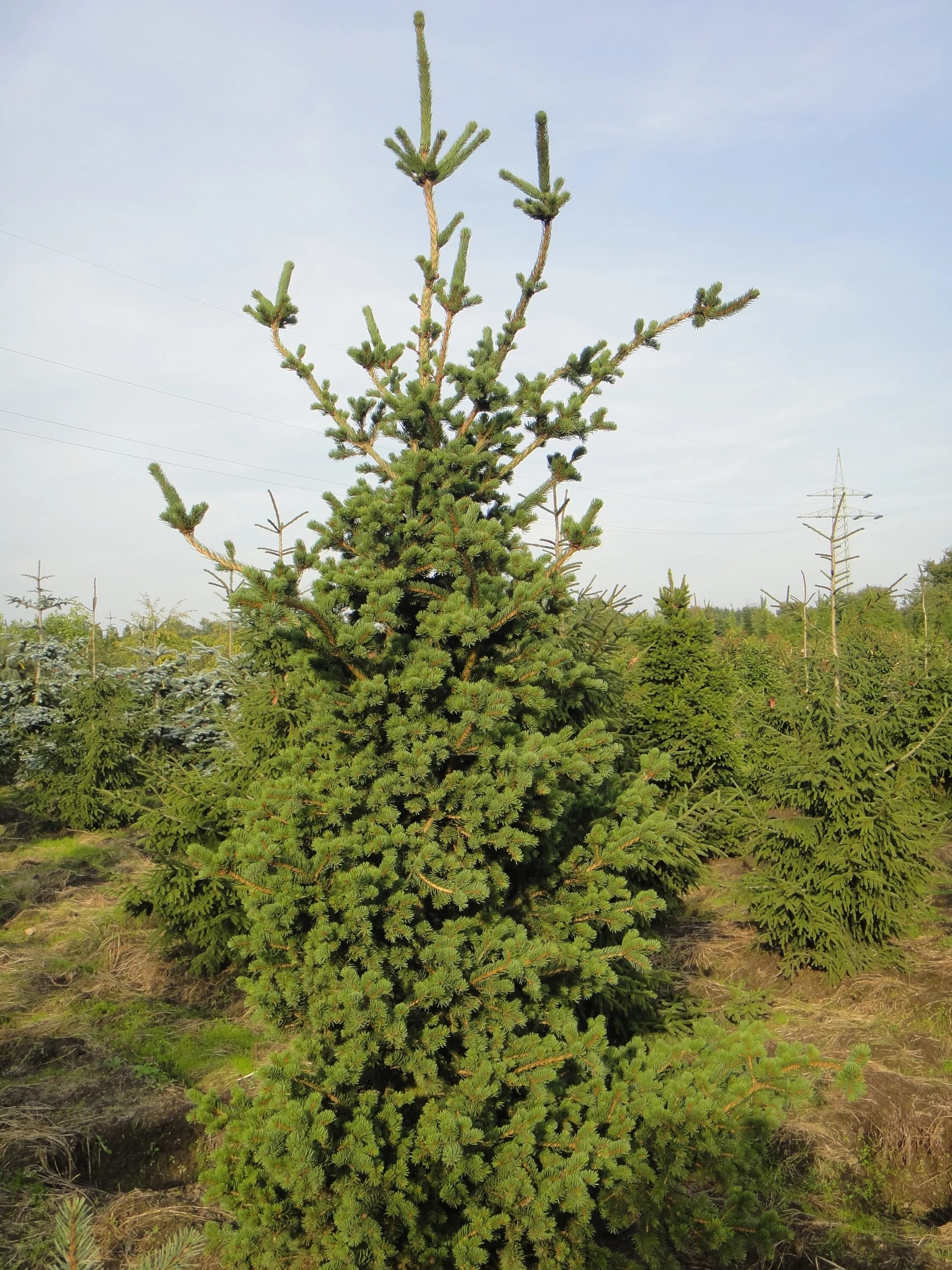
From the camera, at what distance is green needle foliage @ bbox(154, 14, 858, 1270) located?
271cm

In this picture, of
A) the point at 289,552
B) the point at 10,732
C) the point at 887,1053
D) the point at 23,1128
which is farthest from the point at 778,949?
the point at 10,732

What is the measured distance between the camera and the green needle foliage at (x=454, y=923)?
2707 mm

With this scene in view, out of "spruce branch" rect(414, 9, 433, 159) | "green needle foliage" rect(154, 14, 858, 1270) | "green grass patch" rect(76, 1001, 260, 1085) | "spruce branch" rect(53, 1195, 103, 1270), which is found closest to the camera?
"spruce branch" rect(53, 1195, 103, 1270)

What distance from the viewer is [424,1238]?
2.73 m

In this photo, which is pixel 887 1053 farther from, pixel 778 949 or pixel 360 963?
pixel 360 963

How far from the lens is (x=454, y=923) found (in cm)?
301

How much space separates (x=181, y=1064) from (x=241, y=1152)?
3519mm

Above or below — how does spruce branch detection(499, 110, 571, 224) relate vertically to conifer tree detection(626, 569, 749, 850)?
above

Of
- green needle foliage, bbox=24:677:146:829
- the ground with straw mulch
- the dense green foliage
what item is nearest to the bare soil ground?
the ground with straw mulch

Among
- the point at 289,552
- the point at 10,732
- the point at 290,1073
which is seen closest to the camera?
the point at 290,1073

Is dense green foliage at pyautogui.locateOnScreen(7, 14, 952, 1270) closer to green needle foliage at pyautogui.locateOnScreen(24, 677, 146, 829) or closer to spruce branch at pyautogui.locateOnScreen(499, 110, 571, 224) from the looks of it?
spruce branch at pyautogui.locateOnScreen(499, 110, 571, 224)

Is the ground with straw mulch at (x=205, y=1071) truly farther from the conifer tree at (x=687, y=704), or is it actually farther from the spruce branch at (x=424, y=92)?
the spruce branch at (x=424, y=92)

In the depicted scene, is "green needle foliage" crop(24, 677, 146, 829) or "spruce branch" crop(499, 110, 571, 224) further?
"green needle foliage" crop(24, 677, 146, 829)

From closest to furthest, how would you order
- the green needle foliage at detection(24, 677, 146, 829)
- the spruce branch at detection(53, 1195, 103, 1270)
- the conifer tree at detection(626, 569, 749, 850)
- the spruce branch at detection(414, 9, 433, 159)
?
the spruce branch at detection(53, 1195, 103, 1270), the spruce branch at detection(414, 9, 433, 159), the conifer tree at detection(626, 569, 749, 850), the green needle foliage at detection(24, 677, 146, 829)
